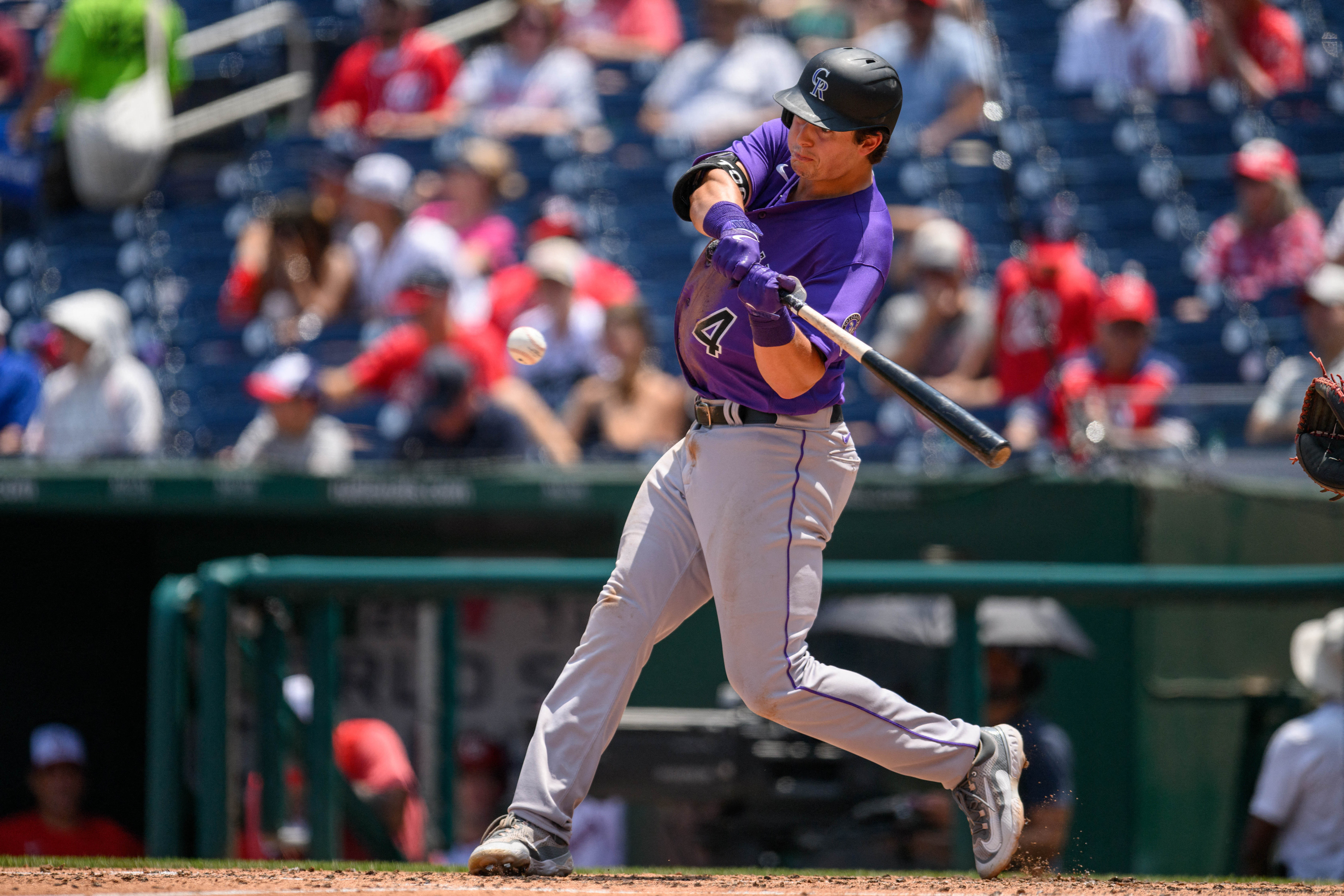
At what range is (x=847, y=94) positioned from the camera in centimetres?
307

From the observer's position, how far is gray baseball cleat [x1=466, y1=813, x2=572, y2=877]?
320cm

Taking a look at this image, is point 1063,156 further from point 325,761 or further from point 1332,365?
point 325,761

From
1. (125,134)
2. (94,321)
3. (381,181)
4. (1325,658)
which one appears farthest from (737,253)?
(125,134)

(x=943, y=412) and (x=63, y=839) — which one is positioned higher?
(x=943, y=412)

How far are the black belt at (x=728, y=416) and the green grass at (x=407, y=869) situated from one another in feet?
3.27

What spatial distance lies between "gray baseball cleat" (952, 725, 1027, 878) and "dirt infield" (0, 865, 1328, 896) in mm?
68

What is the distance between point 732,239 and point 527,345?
Answer: 1.99ft

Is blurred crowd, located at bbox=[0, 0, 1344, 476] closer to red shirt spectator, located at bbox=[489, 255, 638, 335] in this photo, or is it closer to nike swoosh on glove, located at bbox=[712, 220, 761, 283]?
red shirt spectator, located at bbox=[489, 255, 638, 335]

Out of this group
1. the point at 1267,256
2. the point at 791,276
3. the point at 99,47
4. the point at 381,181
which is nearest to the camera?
the point at 791,276

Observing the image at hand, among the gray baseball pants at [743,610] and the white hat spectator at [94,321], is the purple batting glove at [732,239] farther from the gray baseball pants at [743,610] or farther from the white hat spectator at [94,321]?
the white hat spectator at [94,321]

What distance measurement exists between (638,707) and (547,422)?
3.77 feet

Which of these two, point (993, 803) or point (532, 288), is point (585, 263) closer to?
point (532, 288)

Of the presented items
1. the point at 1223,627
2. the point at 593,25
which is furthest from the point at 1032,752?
the point at 593,25

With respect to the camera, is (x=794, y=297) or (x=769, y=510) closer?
(x=794, y=297)
